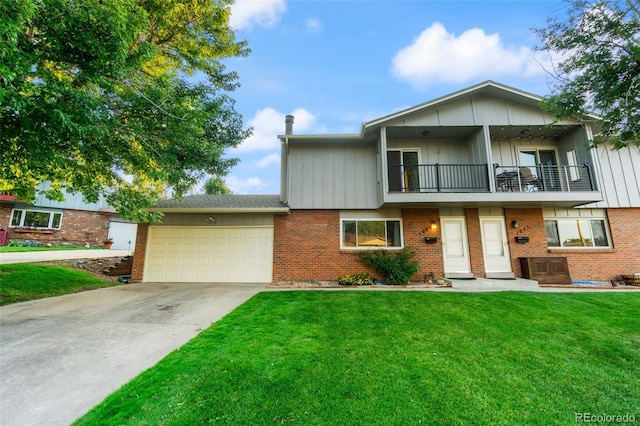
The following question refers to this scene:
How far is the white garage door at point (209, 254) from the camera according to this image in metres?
9.38

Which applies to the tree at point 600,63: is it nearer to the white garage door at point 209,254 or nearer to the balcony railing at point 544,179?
the balcony railing at point 544,179

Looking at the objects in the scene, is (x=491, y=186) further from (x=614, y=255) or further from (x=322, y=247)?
(x=322, y=247)

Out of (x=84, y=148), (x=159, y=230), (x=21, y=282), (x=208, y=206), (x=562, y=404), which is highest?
(x=84, y=148)

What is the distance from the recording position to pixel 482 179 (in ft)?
29.4

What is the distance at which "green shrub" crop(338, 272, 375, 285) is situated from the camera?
873 centimetres

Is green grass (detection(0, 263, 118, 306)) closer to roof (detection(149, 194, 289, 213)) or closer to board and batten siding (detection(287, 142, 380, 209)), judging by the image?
roof (detection(149, 194, 289, 213))

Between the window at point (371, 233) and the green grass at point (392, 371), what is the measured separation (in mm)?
4307

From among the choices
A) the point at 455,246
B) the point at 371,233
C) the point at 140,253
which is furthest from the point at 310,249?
the point at 140,253

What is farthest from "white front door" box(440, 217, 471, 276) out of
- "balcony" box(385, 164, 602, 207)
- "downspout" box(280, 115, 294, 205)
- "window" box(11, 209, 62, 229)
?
"window" box(11, 209, 62, 229)

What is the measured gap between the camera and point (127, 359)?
333 centimetres

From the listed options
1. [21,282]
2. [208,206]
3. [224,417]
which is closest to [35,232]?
[21,282]

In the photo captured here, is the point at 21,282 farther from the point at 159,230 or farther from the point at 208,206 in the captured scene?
the point at 208,206

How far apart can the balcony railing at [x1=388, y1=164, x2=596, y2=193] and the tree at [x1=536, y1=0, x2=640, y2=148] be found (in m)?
3.98

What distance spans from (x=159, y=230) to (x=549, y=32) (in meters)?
12.3
